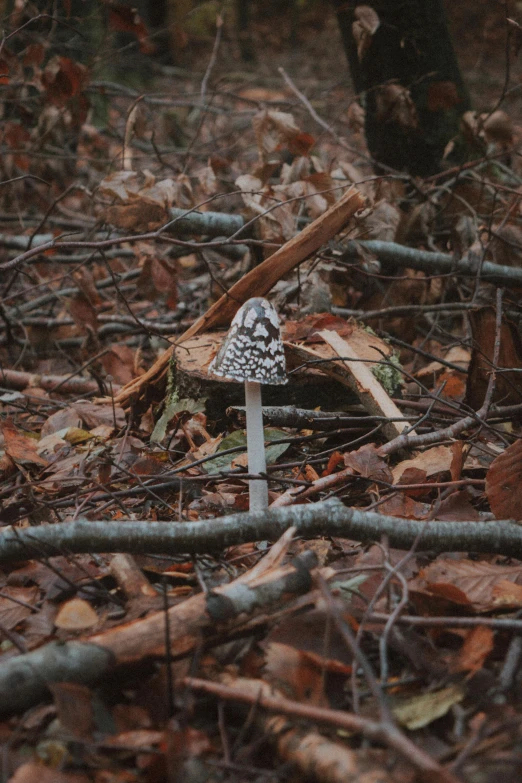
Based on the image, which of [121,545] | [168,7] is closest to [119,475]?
[121,545]

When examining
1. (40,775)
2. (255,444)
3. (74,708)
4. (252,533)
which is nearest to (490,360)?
(255,444)

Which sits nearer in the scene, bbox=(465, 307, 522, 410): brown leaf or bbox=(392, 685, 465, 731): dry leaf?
bbox=(392, 685, 465, 731): dry leaf

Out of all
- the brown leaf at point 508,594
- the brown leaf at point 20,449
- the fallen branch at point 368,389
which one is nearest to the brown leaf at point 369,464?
the fallen branch at point 368,389

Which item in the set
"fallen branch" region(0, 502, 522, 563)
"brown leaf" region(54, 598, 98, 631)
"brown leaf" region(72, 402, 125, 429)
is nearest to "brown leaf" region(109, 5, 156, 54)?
"brown leaf" region(72, 402, 125, 429)

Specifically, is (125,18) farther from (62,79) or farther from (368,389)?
(368,389)

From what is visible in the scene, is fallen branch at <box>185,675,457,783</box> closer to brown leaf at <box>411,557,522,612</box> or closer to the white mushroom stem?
brown leaf at <box>411,557,522,612</box>

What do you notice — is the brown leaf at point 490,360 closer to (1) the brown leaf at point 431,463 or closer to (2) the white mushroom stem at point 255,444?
(1) the brown leaf at point 431,463

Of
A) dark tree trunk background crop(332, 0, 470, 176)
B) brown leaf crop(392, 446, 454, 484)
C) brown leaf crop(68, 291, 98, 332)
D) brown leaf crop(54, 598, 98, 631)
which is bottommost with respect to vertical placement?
brown leaf crop(392, 446, 454, 484)
